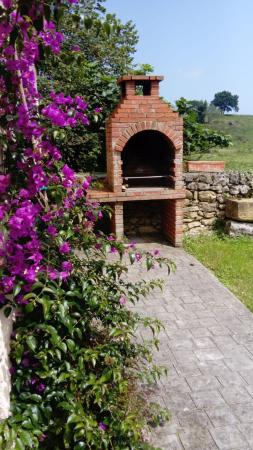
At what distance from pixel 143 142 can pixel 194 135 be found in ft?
6.01

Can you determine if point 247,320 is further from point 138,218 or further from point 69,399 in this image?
point 138,218

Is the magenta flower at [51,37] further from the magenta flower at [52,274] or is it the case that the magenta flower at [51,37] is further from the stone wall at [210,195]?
the stone wall at [210,195]

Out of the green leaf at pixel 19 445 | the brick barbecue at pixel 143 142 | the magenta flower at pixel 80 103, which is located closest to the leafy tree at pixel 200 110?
the brick barbecue at pixel 143 142

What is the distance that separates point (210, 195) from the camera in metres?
7.96

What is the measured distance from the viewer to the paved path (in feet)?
8.84

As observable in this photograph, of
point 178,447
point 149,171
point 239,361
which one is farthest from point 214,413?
point 149,171

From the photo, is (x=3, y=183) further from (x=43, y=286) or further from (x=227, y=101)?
(x=227, y=101)

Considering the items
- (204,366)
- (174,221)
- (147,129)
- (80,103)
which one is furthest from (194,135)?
(80,103)

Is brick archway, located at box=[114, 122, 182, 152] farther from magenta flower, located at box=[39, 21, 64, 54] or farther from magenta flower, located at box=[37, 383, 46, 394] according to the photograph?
magenta flower, located at box=[37, 383, 46, 394]

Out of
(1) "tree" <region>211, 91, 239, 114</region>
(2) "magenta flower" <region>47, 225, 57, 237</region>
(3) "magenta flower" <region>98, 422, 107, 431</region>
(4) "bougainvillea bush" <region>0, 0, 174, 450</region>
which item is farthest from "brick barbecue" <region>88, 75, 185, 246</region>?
(1) "tree" <region>211, 91, 239, 114</region>

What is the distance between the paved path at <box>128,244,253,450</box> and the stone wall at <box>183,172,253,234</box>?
250 cm

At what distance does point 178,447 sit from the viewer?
256 cm

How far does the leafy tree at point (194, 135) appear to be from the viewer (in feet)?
29.3

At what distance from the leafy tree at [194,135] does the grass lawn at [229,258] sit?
241 cm
